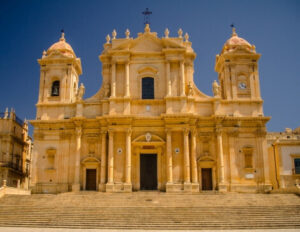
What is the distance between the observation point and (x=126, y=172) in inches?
1089

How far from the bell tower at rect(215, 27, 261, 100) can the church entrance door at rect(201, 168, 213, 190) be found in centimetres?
634

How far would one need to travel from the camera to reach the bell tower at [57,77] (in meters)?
30.8

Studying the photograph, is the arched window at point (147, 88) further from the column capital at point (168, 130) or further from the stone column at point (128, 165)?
the stone column at point (128, 165)

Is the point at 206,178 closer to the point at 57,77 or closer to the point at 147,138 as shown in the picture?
the point at 147,138

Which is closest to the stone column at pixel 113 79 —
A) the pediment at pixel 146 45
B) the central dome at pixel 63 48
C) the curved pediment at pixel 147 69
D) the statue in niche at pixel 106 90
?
the statue in niche at pixel 106 90

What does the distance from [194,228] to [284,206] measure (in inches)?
258

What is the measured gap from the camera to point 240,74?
30.8 m

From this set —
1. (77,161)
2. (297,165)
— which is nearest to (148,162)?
(77,161)

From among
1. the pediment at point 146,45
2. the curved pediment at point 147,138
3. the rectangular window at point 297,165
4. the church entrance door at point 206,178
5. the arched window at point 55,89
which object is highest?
the pediment at point 146,45

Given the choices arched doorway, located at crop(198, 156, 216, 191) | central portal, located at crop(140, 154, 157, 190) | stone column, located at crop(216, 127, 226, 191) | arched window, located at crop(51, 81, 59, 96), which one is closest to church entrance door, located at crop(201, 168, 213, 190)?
arched doorway, located at crop(198, 156, 216, 191)

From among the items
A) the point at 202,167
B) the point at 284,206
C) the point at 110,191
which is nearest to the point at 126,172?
the point at 110,191

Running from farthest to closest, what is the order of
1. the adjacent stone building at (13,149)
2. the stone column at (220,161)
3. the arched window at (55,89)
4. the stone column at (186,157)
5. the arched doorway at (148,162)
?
1. the adjacent stone building at (13,149)
2. the arched window at (55,89)
3. the arched doorway at (148,162)
4. the stone column at (220,161)
5. the stone column at (186,157)

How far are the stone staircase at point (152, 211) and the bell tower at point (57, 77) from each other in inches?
371

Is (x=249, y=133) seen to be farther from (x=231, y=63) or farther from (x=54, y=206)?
(x=54, y=206)
